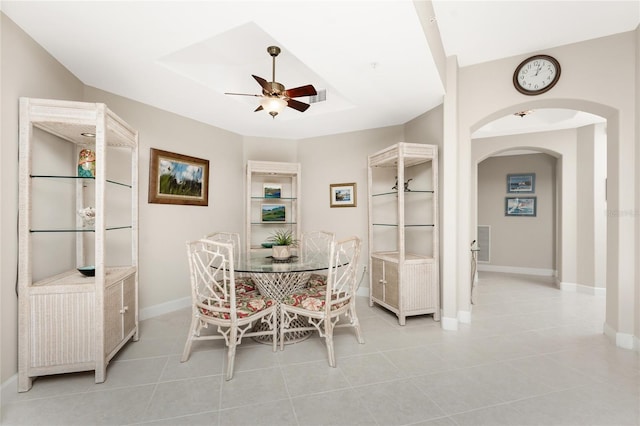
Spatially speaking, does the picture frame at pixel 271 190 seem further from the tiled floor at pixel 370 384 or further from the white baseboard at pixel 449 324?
the white baseboard at pixel 449 324

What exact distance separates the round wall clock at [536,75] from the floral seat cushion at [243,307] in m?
3.43

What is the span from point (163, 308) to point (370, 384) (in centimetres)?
280

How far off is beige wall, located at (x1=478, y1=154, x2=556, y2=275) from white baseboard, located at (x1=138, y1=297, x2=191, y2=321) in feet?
21.1

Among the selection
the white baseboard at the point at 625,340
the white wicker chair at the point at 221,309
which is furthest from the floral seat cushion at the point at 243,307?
the white baseboard at the point at 625,340

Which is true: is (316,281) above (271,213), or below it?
below

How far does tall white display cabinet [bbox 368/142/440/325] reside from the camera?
3.35m

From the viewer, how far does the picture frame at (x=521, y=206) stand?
6.16 meters

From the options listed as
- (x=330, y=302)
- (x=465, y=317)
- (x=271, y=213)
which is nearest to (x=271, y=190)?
(x=271, y=213)

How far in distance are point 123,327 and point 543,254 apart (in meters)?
7.34

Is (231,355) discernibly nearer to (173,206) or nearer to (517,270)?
(173,206)

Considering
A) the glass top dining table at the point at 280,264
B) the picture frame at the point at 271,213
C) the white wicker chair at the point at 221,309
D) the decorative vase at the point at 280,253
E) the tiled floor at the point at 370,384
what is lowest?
the tiled floor at the point at 370,384

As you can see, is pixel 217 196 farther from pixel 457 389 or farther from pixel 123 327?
pixel 457 389

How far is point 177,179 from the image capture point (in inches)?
148

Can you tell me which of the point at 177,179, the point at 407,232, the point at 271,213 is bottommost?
the point at 407,232
